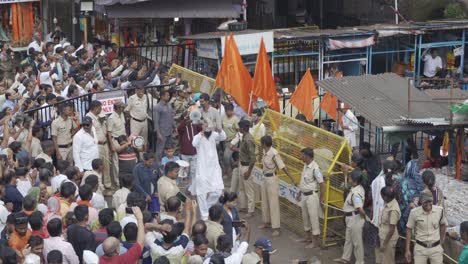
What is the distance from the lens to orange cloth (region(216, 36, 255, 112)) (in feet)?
49.2

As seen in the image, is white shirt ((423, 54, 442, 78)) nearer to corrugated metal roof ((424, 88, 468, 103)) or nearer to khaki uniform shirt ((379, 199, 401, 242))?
corrugated metal roof ((424, 88, 468, 103))

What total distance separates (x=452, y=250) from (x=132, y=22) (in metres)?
13.3

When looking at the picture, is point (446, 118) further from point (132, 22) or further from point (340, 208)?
point (132, 22)

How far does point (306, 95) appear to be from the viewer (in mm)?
15156

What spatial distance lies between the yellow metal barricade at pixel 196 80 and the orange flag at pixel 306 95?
7.16 ft

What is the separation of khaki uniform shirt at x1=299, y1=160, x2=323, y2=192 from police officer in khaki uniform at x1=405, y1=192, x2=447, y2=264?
1.83m

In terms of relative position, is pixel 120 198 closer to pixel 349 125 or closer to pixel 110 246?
pixel 110 246

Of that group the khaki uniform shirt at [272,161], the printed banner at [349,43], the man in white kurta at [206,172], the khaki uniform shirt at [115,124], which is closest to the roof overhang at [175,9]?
the printed banner at [349,43]

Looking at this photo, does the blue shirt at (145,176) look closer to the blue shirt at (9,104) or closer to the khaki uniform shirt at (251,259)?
the khaki uniform shirt at (251,259)

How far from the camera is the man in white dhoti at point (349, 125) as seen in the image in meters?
15.2

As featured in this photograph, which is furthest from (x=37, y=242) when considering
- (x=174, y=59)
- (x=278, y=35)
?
(x=174, y=59)

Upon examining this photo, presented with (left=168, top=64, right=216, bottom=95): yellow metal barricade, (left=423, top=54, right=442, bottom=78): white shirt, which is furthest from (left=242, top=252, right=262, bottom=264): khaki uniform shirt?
(left=423, top=54, right=442, bottom=78): white shirt

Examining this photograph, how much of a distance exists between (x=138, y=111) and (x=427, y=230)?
6258 mm

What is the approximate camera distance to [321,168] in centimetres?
1282
